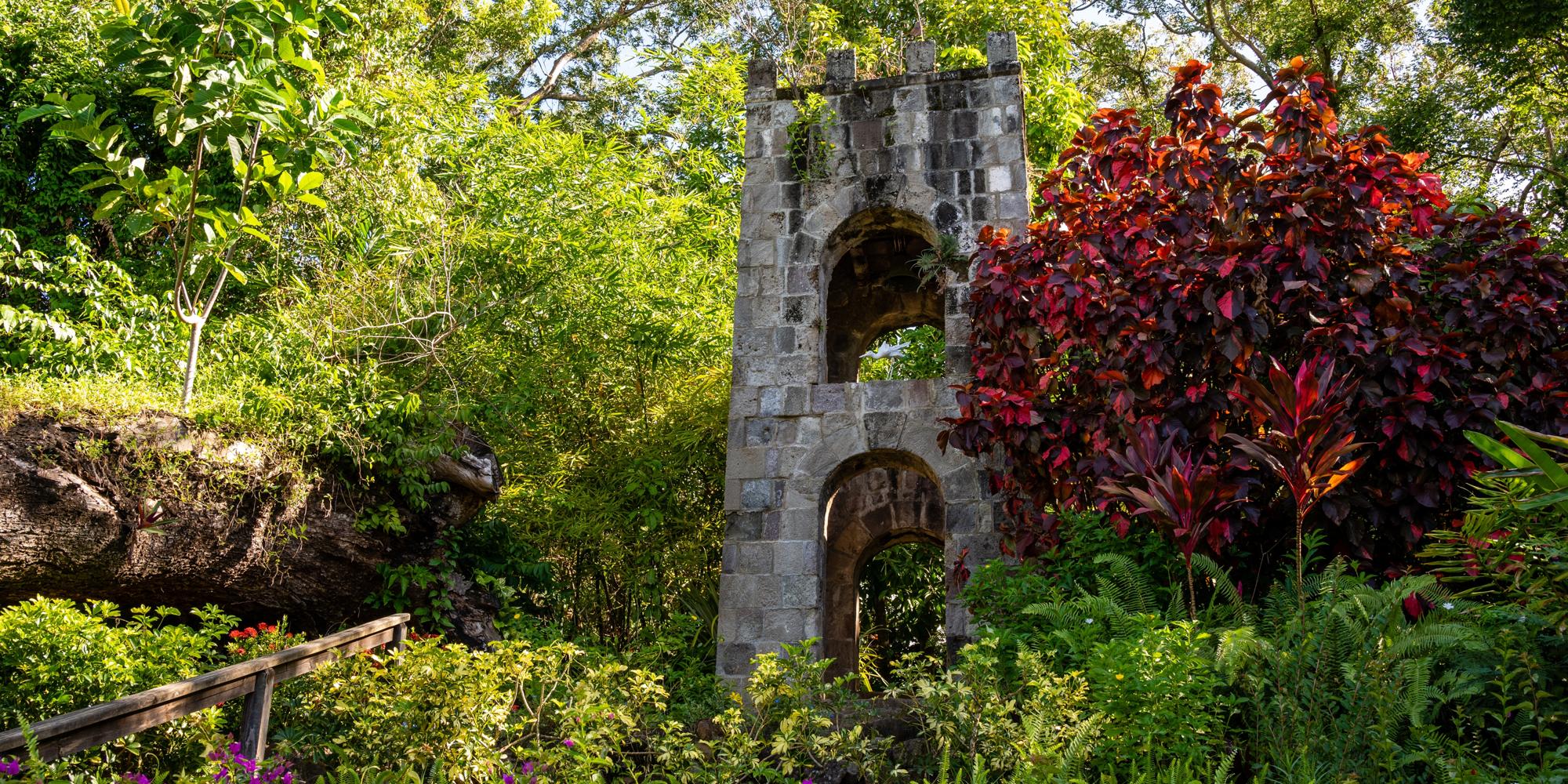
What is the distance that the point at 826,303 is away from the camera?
24.6 feet

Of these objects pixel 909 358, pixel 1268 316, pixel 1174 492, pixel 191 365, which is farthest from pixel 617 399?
pixel 1174 492

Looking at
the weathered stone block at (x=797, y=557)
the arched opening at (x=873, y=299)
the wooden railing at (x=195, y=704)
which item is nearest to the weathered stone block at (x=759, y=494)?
the weathered stone block at (x=797, y=557)

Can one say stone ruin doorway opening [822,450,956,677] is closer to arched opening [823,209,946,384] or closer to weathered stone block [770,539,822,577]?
arched opening [823,209,946,384]

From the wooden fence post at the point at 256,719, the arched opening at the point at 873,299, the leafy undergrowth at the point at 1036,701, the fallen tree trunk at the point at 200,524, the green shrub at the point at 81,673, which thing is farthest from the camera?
the arched opening at the point at 873,299

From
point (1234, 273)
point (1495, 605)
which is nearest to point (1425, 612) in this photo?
point (1495, 605)

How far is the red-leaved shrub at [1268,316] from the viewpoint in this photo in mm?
4785

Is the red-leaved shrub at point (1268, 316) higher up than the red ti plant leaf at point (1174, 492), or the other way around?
the red-leaved shrub at point (1268, 316)

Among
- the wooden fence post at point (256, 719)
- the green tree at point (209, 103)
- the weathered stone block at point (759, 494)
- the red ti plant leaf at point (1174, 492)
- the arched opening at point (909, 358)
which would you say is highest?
the arched opening at point (909, 358)

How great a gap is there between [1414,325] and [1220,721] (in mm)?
2387

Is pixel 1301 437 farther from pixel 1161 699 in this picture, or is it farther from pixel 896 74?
pixel 896 74

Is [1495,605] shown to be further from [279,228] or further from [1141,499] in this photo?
[279,228]

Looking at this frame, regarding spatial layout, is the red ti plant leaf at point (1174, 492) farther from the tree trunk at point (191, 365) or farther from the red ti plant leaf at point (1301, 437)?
the tree trunk at point (191, 365)

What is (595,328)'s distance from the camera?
29.0ft

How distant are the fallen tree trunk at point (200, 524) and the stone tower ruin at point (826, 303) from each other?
212cm
